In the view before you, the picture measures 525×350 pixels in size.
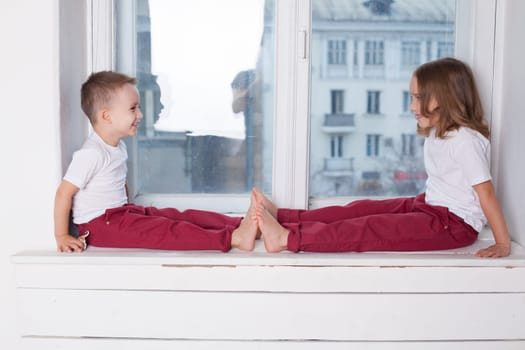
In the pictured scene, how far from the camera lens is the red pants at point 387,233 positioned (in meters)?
1.76

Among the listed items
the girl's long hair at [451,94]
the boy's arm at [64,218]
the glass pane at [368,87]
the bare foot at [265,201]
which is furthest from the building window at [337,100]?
the boy's arm at [64,218]

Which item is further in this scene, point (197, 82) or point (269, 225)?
point (197, 82)

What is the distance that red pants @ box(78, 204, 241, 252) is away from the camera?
5.83ft

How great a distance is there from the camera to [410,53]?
2023 mm

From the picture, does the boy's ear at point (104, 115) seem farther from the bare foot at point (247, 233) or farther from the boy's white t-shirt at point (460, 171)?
the boy's white t-shirt at point (460, 171)

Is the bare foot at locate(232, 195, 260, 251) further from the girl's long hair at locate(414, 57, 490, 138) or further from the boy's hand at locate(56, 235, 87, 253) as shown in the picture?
the girl's long hair at locate(414, 57, 490, 138)

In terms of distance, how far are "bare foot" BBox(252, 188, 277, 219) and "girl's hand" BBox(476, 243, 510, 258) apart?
563 millimetres

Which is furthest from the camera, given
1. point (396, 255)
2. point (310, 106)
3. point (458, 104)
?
point (310, 106)

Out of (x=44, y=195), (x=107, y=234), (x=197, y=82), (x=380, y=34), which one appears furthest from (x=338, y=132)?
(x=44, y=195)

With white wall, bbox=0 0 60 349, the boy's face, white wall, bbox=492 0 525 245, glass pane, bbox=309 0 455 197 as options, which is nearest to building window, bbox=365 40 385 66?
glass pane, bbox=309 0 455 197

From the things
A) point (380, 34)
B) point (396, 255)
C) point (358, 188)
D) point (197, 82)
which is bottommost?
point (396, 255)

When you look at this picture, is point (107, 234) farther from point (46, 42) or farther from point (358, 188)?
point (358, 188)

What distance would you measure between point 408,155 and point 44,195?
108cm

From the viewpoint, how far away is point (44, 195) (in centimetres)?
181
